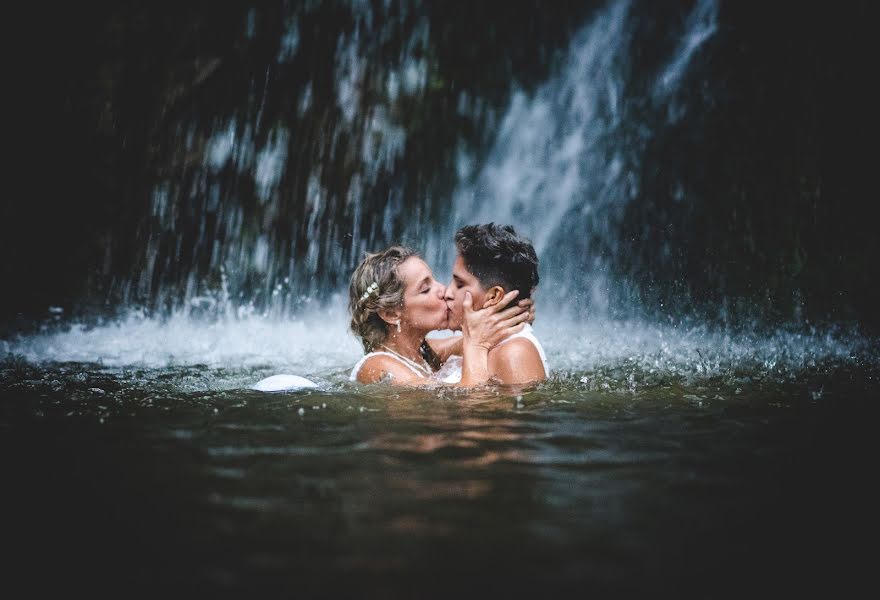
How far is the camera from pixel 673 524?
6.31 ft

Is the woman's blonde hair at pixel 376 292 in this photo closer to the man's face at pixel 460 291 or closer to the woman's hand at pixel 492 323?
the man's face at pixel 460 291

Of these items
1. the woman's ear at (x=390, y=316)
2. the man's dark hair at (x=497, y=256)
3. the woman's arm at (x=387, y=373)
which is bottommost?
the woman's arm at (x=387, y=373)

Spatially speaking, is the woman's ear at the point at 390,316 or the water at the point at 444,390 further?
the woman's ear at the point at 390,316

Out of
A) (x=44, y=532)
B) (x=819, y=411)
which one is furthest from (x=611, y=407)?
(x=44, y=532)

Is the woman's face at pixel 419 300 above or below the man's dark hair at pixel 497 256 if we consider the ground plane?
below

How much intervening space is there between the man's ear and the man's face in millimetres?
29

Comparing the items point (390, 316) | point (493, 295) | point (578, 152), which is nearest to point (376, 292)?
point (390, 316)

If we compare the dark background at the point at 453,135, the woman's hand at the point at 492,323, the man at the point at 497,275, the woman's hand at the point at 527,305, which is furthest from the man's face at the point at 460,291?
the dark background at the point at 453,135

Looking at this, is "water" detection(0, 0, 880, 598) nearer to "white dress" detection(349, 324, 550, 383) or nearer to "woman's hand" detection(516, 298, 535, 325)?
"white dress" detection(349, 324, 550, 383)

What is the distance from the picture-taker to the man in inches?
171

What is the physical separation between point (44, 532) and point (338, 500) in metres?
0.85

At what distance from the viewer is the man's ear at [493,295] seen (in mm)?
4520

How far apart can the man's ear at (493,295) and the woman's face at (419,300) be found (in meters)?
0.45

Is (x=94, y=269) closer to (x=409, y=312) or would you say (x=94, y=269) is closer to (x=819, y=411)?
(x=409, y=312)
